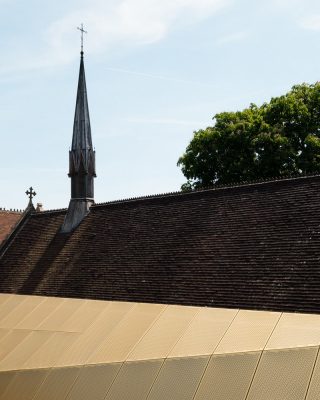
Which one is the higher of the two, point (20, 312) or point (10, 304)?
point (10, 304)

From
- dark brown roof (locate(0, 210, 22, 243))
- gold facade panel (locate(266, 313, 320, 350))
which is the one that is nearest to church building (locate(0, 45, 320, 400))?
gold facade panel (locate(266, 313, 320, 350))

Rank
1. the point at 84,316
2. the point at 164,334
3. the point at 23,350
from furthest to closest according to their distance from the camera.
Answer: the point at 84,316
the point at 23,350
the point at 164,334

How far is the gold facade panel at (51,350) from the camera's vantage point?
14.5 metres

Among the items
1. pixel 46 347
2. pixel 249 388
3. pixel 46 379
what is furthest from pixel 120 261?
pixel 249 388

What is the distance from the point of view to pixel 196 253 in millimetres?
19500

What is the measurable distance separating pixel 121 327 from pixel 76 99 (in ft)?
57.3

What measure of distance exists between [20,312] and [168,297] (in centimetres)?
529

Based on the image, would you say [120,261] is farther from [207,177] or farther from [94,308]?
[207,177]

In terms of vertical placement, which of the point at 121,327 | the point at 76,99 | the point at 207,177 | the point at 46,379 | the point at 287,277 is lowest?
the point at 46,379

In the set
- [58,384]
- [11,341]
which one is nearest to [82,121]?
[11,341]

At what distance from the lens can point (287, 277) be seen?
1622 cm

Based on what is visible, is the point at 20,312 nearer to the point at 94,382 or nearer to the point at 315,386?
the point at 94,382

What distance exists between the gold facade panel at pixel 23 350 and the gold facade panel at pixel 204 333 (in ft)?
15.4

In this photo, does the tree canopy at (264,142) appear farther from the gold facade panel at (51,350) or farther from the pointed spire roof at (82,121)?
the gold facade panel at (51,350)
